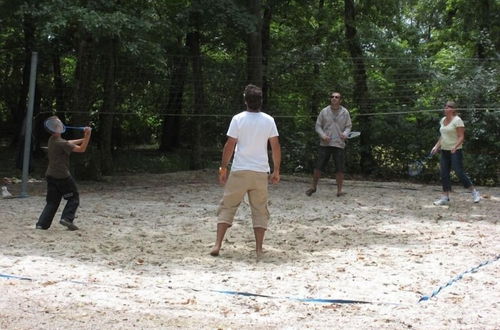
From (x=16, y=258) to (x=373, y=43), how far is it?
11940 millimetres

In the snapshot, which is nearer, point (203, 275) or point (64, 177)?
point (203, 275)

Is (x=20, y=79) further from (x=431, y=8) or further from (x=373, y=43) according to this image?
(x=431, y=8)

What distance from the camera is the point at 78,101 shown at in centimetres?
1203

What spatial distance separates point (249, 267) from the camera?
5.69m

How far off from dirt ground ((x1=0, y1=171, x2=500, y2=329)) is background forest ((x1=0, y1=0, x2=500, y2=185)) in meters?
3.72

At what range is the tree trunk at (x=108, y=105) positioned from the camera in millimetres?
12680

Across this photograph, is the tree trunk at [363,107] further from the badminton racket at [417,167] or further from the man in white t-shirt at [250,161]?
the man in white t-shirt at [250,161]

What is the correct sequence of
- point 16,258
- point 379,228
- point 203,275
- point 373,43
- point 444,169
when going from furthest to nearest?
point 373,43, point 444,169, point 379,228, point 16,258, point 203,275

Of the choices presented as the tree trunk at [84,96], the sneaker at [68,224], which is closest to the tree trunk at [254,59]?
the tree trunk at [84,96]

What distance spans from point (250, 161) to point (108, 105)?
803cm

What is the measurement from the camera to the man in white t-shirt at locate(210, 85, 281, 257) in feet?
19.5

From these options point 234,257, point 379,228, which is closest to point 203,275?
point 234,257

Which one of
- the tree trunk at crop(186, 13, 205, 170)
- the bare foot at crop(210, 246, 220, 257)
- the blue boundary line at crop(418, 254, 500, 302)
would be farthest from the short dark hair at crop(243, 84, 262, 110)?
the tree trunk at crop(186, 13, 205, 170)

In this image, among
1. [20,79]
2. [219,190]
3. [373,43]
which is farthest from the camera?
[20,79]
